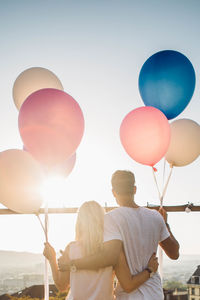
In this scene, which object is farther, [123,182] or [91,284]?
[123,182]

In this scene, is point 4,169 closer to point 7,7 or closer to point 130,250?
point 130,250

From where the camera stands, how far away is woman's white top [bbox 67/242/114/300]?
1.67 m

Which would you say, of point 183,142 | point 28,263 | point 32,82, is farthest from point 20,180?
point 28,263

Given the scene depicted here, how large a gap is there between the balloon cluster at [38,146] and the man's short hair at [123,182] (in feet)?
1.32

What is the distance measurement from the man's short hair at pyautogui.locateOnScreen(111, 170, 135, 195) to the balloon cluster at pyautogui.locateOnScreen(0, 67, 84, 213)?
40cm

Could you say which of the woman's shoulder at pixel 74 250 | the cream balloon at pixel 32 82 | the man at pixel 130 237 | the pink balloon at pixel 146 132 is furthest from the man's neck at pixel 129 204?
the cream balloon at pixel 32 82

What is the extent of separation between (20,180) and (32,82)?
2.91 ft

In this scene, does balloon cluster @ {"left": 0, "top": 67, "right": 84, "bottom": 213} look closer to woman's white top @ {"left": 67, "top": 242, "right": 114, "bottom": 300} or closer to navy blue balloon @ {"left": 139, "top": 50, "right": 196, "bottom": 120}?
woman's white top @ {"left": 67, "top": 242, "right": 114, "bottom": 300}

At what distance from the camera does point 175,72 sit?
8.45ft

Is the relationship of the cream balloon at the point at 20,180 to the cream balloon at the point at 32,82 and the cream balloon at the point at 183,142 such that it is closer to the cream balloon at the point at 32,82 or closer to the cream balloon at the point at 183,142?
the cream balloon at the point at 32,82

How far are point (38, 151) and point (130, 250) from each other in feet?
2.61

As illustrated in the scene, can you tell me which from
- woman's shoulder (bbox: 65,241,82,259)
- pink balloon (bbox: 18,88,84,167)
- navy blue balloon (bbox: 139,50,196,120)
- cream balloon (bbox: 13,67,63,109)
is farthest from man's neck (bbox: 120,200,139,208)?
cream balloon (bbox: 13,67,63,109)

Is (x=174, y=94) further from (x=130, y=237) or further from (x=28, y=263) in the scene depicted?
(x=28, y=263)

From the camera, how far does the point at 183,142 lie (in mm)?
2549
